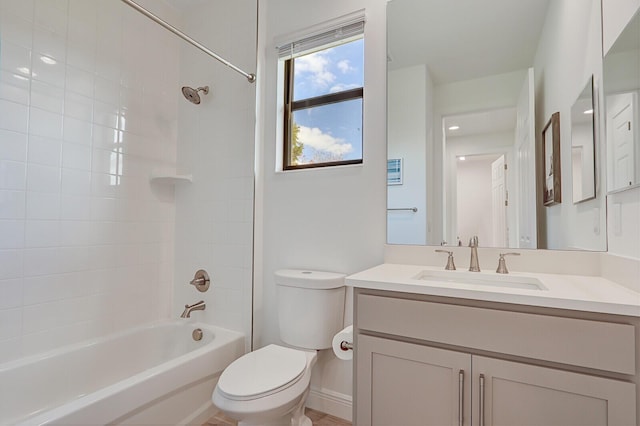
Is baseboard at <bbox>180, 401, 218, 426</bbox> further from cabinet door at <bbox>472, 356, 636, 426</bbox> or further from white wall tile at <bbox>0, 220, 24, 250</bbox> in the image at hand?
cabinet door at <bbox>472, 356, 636, 426</bbox>

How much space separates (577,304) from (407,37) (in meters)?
1.48

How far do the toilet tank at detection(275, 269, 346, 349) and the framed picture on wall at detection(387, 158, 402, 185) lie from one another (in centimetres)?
59

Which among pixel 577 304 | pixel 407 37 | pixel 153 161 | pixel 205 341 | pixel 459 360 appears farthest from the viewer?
pixel 153 161

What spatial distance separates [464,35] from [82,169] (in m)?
2.21

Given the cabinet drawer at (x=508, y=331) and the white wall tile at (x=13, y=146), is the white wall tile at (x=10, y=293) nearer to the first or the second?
the white wall tile at (x=13, y=146)

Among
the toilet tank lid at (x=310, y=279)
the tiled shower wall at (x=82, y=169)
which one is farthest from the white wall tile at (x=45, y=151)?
the toilet tank lid at (x=310, y=279)

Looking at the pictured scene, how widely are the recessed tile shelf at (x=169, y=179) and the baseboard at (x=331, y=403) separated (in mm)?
1596

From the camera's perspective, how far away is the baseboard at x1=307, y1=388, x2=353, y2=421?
175cm

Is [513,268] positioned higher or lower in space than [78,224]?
lower

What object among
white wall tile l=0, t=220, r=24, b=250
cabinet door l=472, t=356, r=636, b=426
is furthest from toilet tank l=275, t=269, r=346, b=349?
white wall tile l=0, t=220, r=24, b=250

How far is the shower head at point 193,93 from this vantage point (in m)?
2.20

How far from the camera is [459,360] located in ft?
→ 3.47

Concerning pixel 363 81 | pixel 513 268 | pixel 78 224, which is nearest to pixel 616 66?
pixel 513 268

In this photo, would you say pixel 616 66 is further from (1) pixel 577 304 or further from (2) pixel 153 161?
(2) pixel 153 161
